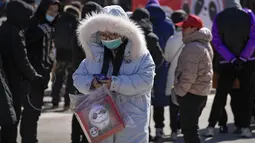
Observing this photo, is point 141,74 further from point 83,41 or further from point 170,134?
point 170,134

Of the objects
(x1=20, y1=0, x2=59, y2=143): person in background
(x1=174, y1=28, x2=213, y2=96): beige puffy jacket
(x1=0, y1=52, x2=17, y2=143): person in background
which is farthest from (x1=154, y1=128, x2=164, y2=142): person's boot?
(x1=0, y1=52, x2=17, y2=143): person in background

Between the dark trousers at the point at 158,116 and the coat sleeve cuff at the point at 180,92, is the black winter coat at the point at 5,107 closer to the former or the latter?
the coat sleeve cuff at the point at 180,92

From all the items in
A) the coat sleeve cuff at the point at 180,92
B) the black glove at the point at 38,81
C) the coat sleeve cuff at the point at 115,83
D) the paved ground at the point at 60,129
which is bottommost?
the paved ground at the point at 60,129

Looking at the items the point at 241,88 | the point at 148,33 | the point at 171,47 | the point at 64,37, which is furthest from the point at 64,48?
the point at 241,88

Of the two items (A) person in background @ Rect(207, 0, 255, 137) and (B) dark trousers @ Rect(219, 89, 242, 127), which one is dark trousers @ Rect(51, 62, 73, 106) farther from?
(A) person in background @ Rect(207, 0, 255, 137)

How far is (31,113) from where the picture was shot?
23.3 ft

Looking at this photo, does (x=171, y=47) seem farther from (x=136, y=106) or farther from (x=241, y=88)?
(x=136, y=106)

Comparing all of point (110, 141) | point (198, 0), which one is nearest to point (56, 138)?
point (110, 141)

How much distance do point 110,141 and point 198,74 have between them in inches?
95.9

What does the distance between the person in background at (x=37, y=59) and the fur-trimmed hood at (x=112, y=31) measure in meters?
2.70

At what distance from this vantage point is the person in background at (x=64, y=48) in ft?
30.7

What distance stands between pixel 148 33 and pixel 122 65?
3.11 metres

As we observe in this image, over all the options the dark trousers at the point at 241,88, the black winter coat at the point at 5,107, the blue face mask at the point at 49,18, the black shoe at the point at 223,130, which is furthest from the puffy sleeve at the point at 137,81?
the black shoe at the point at 223,130

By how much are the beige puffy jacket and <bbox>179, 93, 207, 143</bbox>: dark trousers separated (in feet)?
0.22
